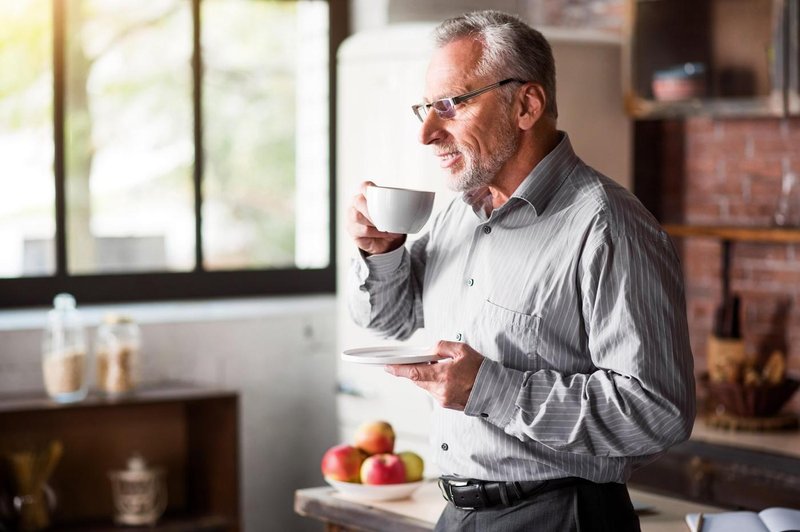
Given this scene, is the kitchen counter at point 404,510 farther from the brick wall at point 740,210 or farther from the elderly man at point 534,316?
→ the brick wall at point 740,210

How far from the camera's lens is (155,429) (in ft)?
13.7

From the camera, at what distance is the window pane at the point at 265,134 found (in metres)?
4.64

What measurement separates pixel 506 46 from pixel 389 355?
0.54m

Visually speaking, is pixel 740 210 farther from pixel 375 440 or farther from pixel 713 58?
pixel 375 440

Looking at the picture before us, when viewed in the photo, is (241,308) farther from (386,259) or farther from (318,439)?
(386,259)

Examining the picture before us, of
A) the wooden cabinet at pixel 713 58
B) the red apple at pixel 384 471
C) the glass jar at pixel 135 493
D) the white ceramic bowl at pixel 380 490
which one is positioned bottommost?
the glass jar at pixel 135 493

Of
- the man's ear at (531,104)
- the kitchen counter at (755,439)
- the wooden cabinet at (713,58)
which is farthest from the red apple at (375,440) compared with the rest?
the wooden cabinet at (713,58)

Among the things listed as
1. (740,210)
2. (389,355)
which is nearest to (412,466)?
(389,355)

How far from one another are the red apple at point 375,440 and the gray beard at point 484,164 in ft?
2.71

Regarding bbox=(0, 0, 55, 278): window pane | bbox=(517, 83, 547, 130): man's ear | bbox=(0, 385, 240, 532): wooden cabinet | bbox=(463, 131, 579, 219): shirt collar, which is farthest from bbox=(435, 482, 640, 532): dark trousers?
bbox=(0, 0, 55, 278): window pane

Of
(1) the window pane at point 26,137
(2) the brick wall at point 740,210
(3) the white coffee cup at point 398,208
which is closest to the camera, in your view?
(3) the white coffee cup at point 398,208

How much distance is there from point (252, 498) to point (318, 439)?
34 centimetres

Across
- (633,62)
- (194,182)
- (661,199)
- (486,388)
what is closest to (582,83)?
(633,62)

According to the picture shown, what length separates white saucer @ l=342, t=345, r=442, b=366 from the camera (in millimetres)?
1792
